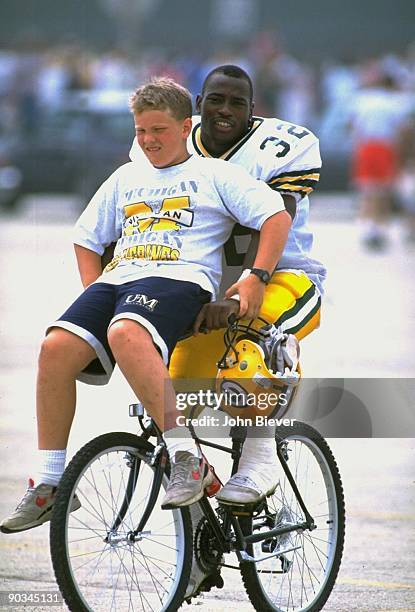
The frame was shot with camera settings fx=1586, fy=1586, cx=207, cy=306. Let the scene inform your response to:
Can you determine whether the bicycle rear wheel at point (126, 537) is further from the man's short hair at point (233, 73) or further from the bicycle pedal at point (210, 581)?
the man's short hair at point (233, 73)

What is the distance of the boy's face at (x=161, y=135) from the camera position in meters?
5.01

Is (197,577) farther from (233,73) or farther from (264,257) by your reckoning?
(233,73)

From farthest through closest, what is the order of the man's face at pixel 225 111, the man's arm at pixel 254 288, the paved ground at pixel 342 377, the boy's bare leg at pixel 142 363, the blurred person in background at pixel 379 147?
1. the blurred person in background at pixel 379 147
2. the paved ground at pixel 342 377
3. the man's face at pixel 225 111
4. the man's arm at pixel 254 288
5. the boy's bare leg at pixel 142 363

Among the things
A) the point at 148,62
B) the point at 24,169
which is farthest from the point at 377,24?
the point at 24,169

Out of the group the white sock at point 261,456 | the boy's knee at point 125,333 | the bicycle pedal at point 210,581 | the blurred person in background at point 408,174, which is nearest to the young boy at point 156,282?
the boy's knee at point 125,333

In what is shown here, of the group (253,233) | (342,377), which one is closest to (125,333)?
(253,233)

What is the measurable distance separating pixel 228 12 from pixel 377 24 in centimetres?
522

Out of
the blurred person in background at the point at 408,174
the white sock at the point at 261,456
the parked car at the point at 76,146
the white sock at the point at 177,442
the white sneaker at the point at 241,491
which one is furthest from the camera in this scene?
the parked car at the point at 76,146

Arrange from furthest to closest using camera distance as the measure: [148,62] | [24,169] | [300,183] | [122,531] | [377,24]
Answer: [377,24] → [148,62] → [24,169] → [300,183] → [122,531]

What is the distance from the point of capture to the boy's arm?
5.31 meters

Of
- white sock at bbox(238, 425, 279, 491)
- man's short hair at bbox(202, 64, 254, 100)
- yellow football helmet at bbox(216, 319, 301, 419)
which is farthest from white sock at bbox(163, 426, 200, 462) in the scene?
man's short hair at bbox(202, 64, 254, 100)

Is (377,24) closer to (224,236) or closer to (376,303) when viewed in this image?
(376,303)

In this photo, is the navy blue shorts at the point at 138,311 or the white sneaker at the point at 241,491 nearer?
the navy blue shorts at the point at 138,311

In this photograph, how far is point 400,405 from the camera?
7.83m
